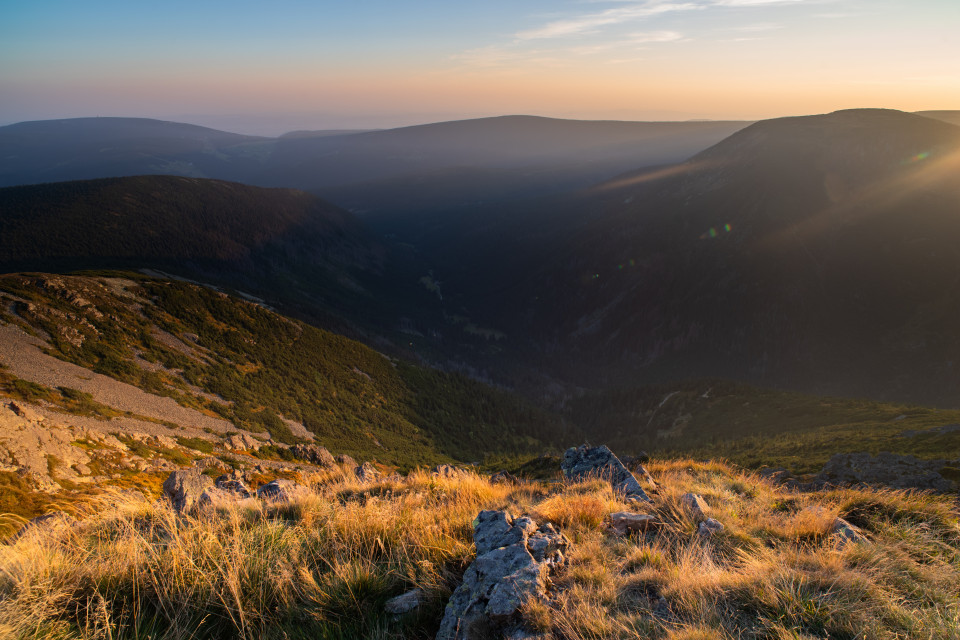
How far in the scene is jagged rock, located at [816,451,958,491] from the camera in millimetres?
19703

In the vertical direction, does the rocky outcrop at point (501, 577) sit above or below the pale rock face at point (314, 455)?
above

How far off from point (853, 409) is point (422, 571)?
6803cm

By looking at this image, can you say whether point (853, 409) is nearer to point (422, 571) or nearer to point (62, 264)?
point (422, 571)

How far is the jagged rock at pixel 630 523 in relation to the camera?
7531mm

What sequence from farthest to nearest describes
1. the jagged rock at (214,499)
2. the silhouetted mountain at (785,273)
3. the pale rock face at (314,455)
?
the silhouetted mountain at (785,273) → the pale rock face at (314,455) → the jagged rock at (214,499)

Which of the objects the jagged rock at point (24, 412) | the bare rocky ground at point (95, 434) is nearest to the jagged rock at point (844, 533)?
the bare rocky ground at point (95, 434)

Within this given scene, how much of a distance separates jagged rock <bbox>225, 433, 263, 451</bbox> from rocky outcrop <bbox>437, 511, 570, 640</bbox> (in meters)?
42.2

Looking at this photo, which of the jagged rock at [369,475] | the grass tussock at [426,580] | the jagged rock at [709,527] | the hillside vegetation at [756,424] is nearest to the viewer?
the grass tussock at [426,580]

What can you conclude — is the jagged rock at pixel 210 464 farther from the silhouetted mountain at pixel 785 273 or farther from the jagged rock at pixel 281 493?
the silhouetted mountain at pixel 785 273

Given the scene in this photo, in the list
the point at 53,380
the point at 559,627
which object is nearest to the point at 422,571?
the point at 559,627

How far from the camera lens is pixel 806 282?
132 m

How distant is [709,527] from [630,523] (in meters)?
1.34

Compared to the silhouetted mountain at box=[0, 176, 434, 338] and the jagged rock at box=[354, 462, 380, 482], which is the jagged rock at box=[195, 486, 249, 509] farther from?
the silhouetted mountain at box=[0, 176, 434, 338]

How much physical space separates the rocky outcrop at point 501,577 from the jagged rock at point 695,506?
3.22 m
